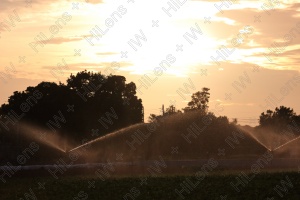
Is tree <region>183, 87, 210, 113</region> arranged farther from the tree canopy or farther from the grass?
the grass

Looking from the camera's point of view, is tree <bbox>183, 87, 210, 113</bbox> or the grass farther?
tree <bbox>183, 87, 210, 113</bbox>

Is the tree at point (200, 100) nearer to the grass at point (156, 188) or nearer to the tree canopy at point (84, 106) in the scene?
the tree canopy at point (84, 106)

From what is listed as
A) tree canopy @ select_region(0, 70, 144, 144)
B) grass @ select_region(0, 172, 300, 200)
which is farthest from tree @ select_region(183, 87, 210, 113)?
grass @ select_region(0, 172, 300, 200)

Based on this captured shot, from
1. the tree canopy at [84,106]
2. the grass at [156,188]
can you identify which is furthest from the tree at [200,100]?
the grass at [156,188]

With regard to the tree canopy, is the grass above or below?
below

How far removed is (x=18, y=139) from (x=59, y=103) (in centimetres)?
771

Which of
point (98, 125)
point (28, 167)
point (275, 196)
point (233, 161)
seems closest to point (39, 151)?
point (98, 125)

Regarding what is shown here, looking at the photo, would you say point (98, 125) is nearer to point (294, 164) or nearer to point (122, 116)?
point (122, 116)

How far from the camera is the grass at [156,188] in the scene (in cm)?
4038

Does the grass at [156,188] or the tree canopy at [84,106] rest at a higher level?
the tree canopy at [84,106]

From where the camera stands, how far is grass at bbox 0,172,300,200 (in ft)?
132

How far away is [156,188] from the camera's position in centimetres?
4306

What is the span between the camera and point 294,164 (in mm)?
51844

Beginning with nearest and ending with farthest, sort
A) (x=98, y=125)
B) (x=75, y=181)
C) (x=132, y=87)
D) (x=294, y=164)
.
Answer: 1. (x=75, y=181)
2. (x=294, y=164)
3. (x=98, y=125)
4. (x=132, y=87)
